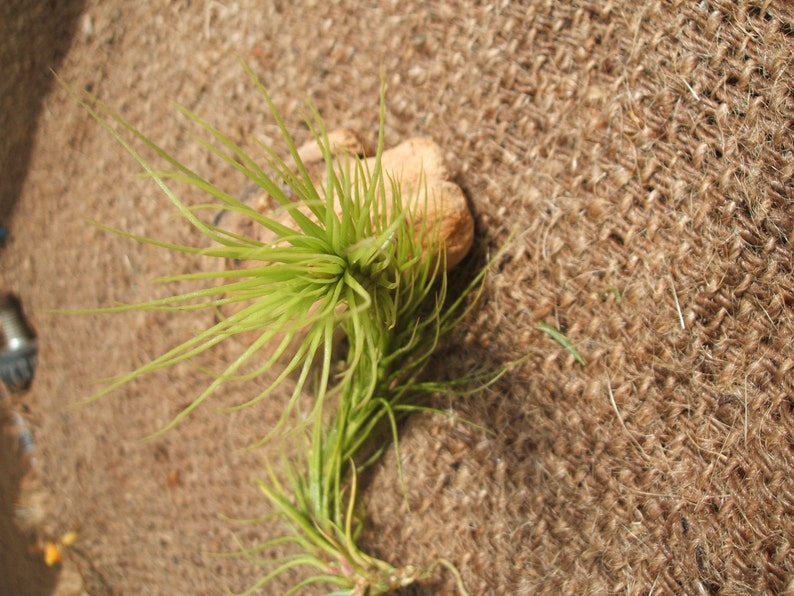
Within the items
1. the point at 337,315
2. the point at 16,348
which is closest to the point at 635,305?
the point at 337,315

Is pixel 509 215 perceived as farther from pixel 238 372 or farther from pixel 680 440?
pixel 238 372

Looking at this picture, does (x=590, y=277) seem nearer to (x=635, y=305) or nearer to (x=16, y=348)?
(x=635, y=305)

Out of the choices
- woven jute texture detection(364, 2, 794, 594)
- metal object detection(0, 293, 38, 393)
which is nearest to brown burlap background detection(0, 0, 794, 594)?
woven jute texture detection(364, 2, 794, 594)

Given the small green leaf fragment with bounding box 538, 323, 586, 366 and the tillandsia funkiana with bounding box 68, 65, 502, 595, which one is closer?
the tillandsia funkiana with bounding box 68, 65, 502, 595

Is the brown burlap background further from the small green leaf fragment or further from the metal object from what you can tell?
the metal object

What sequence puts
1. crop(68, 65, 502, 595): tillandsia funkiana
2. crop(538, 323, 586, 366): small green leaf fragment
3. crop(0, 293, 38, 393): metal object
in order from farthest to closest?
crop(0, 293, 38, 393): metal object < crop(538, 323, 586, 366): small green leaf fragment < crop(68, 65, 502, 595): tillandsia funkiana

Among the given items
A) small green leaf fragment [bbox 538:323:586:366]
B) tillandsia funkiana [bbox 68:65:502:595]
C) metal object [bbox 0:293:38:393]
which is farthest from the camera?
metal object [bbox 0:293:38:393]
